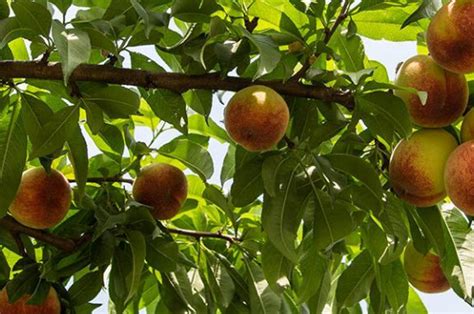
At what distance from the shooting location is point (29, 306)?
1.96 meters

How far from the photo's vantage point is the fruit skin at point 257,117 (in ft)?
5.30

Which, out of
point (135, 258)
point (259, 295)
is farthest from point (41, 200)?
point (259, 295)

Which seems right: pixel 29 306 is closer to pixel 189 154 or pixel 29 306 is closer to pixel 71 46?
pixel 189 154

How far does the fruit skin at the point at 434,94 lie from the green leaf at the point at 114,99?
0.52m

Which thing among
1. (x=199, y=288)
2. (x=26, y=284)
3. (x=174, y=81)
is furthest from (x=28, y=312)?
(x=174, y=81)

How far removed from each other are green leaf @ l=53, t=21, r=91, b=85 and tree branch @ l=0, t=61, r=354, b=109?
0.56 feet

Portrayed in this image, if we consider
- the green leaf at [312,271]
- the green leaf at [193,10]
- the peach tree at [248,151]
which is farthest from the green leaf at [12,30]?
the green leaf at [312,271]

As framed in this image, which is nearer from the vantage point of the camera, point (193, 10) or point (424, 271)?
point (193, 10)

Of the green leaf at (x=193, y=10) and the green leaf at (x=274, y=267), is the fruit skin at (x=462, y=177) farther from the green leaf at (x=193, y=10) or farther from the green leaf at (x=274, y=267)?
the green leaf at (x=193, y=10)

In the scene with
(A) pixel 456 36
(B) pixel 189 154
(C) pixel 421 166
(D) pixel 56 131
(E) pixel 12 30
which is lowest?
(B) pixel 189 154

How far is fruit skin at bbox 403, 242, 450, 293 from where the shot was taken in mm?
1910

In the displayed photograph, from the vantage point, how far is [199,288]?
6.89 ft

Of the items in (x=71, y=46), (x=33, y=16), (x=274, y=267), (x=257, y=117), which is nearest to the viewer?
(x=71, y=46)

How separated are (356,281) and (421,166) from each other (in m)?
0.45
